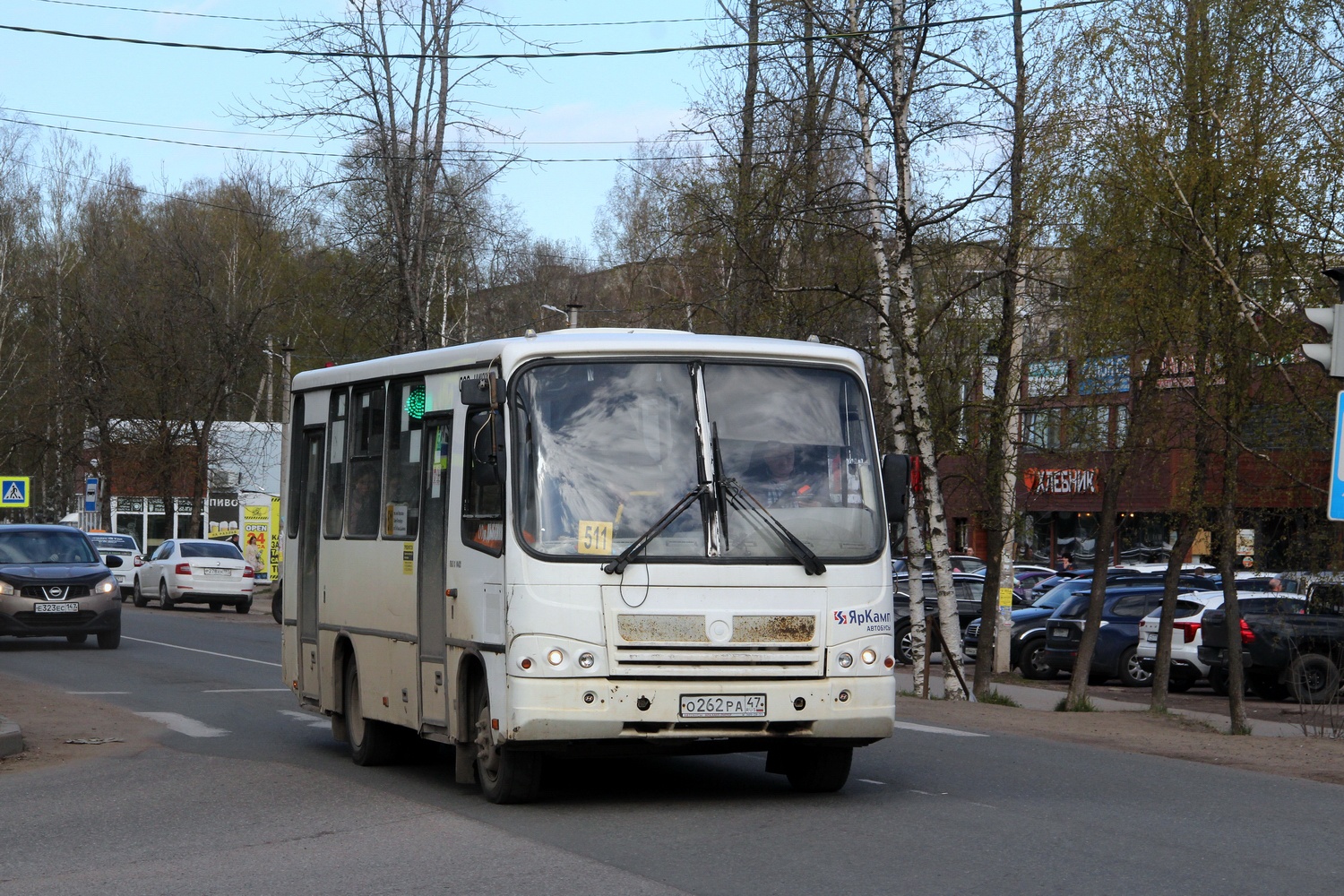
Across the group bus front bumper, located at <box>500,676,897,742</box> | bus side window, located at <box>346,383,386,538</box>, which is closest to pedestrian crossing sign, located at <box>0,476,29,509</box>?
bus side window, located at <box>346,383,386,538</box>

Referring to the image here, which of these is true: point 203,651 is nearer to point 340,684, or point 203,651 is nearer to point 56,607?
point 56,607

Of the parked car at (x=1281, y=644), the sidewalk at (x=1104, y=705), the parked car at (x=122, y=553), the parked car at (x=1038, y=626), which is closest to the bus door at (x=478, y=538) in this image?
the sidewalk at (x=1104, y=705)

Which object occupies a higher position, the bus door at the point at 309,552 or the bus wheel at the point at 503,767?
the bus door at the point at 309,552

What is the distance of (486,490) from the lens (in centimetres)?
1006

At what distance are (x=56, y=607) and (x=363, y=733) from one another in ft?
49.2

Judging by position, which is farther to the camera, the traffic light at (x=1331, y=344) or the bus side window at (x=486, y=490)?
the traffic light at (x=1331, y=344)

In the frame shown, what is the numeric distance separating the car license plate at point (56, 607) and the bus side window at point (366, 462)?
14.9m

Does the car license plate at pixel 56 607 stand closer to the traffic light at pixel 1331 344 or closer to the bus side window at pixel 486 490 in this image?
the bus side window at pixel 486 490

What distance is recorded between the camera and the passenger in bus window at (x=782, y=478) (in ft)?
32.9

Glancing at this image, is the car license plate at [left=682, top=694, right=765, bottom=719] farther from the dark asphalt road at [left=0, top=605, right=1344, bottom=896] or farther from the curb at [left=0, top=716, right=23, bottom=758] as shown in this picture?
the curb at [left=0, top=716, right=23, bottom=758]

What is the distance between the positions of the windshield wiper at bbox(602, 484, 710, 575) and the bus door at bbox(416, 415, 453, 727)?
1.39 metres

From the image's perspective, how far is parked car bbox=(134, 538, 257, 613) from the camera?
4284 centimetres

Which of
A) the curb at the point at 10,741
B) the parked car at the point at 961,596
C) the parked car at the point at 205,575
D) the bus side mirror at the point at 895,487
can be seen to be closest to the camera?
the bus side mirror at the point at 895,487

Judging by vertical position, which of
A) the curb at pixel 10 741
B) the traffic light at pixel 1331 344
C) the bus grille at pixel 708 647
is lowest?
the curb at pixel 10 741
